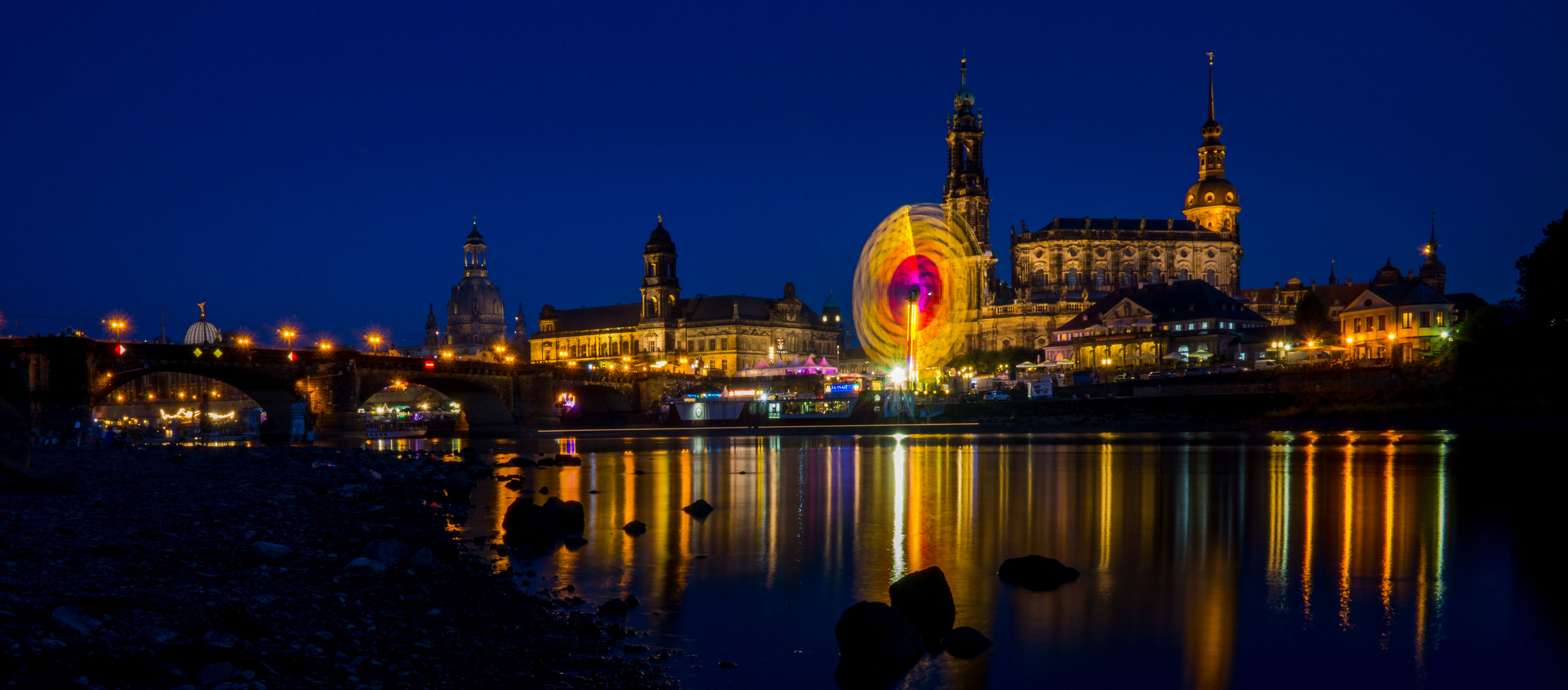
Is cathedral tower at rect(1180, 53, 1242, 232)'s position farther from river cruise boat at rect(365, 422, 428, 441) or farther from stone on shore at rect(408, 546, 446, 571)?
stone on shore at rect(408, 546, 446, 571)

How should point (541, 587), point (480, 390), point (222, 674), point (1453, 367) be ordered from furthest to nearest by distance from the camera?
point (480, 390)
point (1453, 367)
point (541, 587)
point (222, 674)

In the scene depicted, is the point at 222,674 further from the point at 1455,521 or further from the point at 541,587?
the point at 1455,521

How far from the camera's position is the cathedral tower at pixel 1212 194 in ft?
Result: 576

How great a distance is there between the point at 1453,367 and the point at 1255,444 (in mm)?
22175

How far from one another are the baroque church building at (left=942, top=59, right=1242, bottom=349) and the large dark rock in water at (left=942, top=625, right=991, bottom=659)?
14395 centimetres

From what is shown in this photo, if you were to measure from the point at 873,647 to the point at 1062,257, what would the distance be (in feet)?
507

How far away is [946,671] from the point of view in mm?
13289

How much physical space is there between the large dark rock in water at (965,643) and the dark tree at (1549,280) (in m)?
64.0

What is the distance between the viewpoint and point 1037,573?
18828mm

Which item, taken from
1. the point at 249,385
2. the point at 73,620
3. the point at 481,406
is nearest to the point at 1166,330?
the point at 481,406

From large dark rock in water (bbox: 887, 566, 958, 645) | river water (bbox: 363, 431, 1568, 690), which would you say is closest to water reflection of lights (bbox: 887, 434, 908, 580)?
river water (bbox: 363, 431, 1568, 690)

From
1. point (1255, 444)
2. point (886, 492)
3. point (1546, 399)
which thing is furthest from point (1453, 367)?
point (886, 492)

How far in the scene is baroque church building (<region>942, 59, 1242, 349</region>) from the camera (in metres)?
158

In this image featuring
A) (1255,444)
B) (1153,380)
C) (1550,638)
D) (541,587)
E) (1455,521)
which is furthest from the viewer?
(1153,380)
